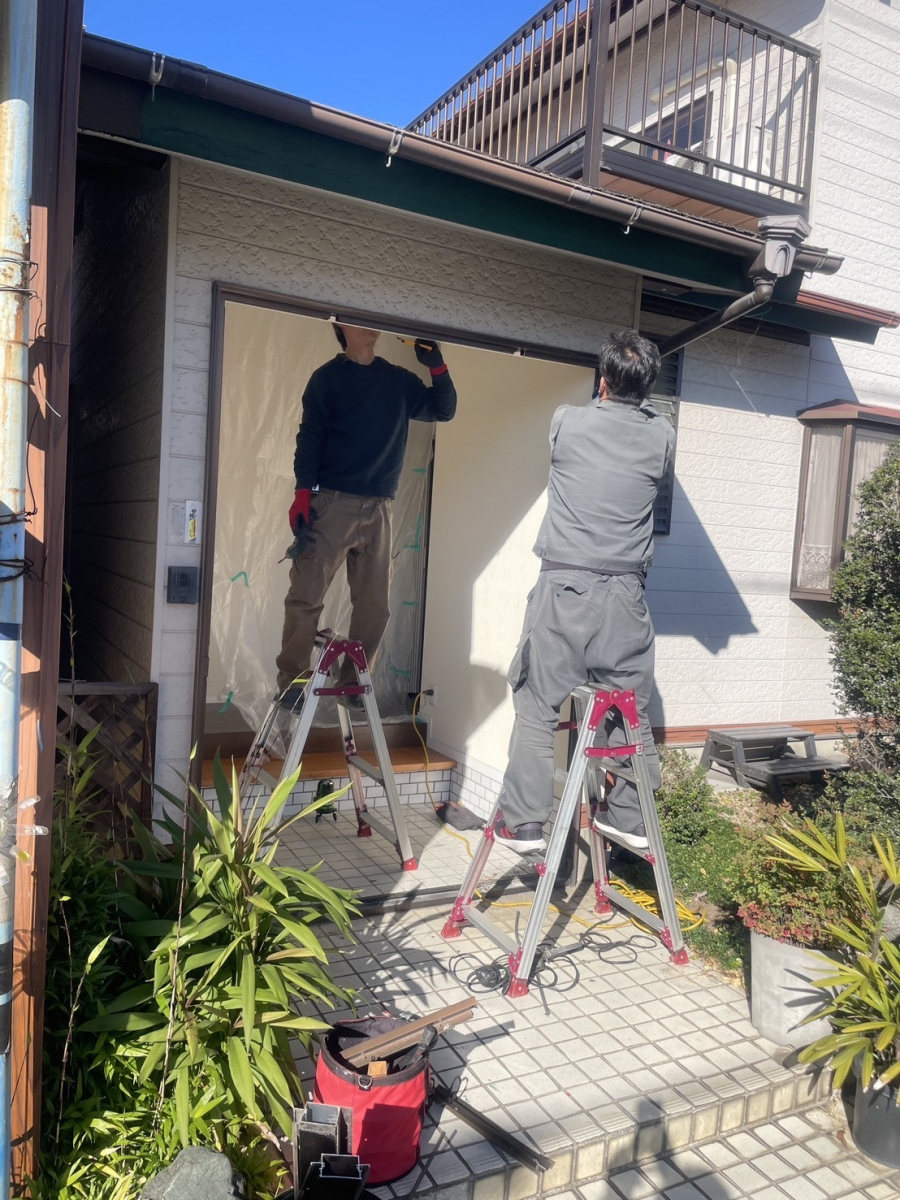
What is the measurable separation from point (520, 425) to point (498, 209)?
1547mm

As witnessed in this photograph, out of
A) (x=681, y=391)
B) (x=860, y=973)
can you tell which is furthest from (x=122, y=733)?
(x=681, y=391)

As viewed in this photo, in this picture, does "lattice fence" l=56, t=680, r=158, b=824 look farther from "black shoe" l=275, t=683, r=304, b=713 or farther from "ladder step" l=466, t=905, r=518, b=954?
"ladder step" l=466, t=905, r=518, b=954

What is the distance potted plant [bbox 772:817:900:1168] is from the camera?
A: 2.64m

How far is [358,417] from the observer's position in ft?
15.2

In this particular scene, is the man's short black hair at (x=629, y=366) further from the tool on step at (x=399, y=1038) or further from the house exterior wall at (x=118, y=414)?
the tool on step at (x=399, y=1038)

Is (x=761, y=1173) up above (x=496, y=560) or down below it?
below

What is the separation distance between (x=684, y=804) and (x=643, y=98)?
A: 4.49 meters

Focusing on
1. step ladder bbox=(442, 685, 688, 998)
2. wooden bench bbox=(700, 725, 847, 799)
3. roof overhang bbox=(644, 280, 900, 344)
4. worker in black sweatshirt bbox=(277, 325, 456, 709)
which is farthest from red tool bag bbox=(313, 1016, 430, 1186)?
roof overhang bbox=(644, 280, 900, 344)

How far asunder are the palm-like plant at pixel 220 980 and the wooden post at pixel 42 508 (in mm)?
261

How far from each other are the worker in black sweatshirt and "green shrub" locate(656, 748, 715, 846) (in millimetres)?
1710

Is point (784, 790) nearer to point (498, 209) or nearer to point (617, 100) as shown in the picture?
Result: point (498, 209)

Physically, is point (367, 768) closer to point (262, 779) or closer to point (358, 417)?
point (262, 779)

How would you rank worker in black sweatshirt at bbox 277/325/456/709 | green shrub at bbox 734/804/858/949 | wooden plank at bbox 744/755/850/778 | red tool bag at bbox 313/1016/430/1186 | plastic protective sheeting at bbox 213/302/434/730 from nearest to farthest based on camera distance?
red tool bag at bbox 313/1016/430/1186, green shrub at bbox 734/804/858/949, worker in black sweatshirt at bbox 277/325/456/709, wooden plank at bbox 744/755/850/778, plastic protective sheeting at bbox 213/302/434/730

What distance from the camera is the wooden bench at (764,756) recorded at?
546 centimetres
